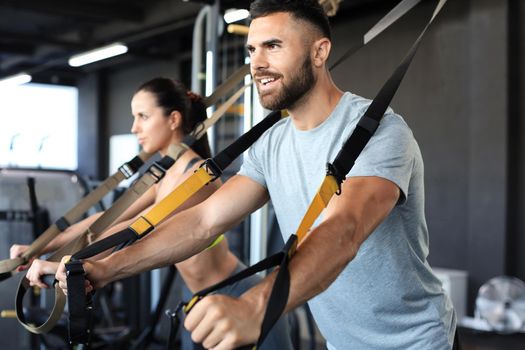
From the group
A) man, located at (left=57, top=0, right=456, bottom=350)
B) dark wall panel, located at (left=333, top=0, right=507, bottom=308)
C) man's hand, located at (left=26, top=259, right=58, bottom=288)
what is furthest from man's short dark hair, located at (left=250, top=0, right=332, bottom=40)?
dark wall panel, located at (left=333, top=0, right=507, bottom=308)

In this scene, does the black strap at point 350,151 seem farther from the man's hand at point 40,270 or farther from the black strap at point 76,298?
the man's hand at point 40,270

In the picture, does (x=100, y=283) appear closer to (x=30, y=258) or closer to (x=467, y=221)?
(x=30, y=258)

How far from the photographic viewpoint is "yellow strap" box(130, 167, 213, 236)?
135 cm

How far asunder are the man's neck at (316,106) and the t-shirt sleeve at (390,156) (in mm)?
213

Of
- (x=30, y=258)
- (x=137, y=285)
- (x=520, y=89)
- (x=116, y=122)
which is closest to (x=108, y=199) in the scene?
(x=137, y=285)

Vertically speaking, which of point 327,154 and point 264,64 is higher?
point 264,64

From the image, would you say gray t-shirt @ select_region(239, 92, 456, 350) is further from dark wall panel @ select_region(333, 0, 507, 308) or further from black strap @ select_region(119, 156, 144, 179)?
dark wall panel @ select_region(333, 0, 507, 308)

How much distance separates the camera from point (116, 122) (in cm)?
1301

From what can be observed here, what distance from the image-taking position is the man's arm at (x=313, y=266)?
2.67 feet

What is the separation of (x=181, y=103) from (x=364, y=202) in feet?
5.37

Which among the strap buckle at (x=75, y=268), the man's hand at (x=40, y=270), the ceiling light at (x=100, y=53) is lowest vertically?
the man's hand at (x=40, y=270)

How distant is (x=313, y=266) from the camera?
94 cm

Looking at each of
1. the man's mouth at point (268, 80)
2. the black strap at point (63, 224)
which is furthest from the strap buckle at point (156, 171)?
the man's mouth at point (268, 80)

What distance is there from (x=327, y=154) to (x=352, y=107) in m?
0.13
